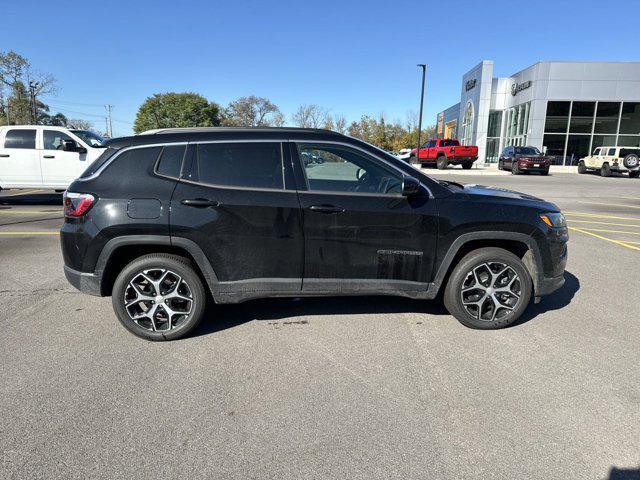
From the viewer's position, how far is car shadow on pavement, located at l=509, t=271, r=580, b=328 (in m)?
4.28

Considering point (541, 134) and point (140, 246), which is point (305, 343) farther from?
point (541, 134)

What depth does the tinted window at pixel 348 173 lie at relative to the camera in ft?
12.2

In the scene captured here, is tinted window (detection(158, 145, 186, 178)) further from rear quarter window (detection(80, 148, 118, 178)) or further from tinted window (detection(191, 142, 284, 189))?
rear quarter window (detection(80, 148, 118, 178))

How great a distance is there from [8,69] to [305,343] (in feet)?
178

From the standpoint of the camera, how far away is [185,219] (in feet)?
11.5

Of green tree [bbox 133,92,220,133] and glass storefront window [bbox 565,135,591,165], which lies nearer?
glass storefront window [bbox 565,135,591,165]

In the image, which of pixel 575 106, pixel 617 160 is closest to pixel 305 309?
pixel 617 160

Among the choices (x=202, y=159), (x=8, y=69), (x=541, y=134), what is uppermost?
(x=8, y=69)

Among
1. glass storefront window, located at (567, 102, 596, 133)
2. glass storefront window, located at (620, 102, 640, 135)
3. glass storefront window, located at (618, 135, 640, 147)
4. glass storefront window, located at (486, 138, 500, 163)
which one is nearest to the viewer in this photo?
glass storefront window, located at (620, 102, 640, 135)

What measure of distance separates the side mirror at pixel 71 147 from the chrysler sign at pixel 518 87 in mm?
34856

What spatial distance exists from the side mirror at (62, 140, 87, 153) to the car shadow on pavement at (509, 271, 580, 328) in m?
11.0

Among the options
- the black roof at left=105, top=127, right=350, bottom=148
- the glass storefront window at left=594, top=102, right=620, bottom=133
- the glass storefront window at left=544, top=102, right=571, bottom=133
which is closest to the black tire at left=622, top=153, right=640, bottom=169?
the glass storefront window at left=544, top=102, right=571, bottom=133

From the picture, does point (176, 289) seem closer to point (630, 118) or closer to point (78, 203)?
point (78, 203)

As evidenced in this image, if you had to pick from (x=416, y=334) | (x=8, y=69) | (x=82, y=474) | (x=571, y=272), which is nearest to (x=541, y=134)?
(x=571, y=272)
